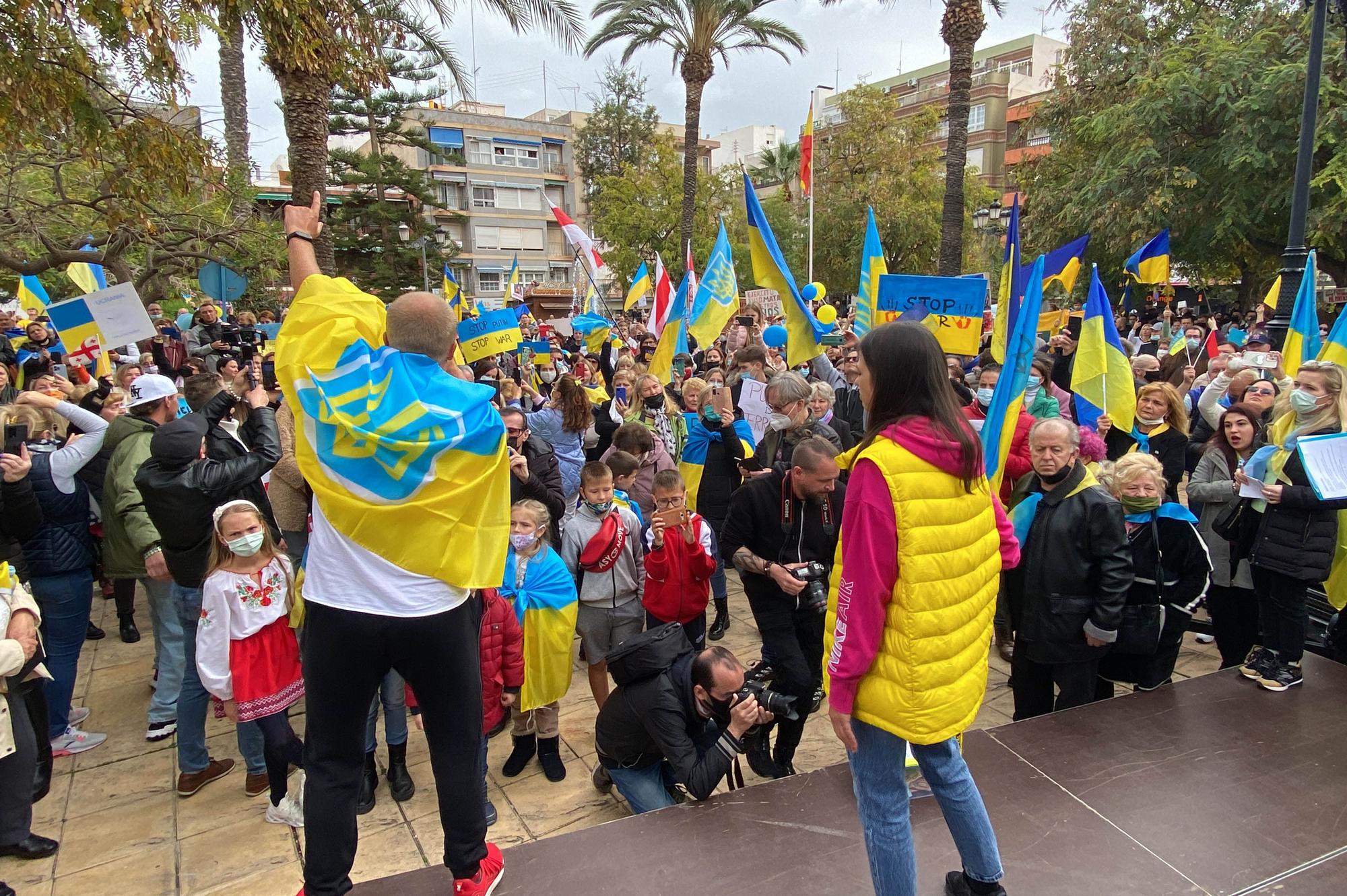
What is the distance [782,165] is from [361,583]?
174 feet

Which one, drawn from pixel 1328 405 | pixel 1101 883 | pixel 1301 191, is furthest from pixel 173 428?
pixel 1301 191

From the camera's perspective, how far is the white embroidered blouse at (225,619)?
3510mm

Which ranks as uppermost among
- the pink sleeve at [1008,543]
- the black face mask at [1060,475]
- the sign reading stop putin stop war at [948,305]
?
the sign reading stop putin stop war at [948,305]

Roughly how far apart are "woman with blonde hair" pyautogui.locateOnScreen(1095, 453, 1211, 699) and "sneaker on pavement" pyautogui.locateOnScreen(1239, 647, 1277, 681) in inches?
20.2

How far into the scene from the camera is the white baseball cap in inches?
171

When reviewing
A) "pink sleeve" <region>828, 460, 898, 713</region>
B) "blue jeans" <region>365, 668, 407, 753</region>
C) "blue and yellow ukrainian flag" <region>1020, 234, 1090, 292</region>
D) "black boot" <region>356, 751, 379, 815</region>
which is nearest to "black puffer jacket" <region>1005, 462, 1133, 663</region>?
"pink sleeve" <region>828, 460, 898, 713</region>

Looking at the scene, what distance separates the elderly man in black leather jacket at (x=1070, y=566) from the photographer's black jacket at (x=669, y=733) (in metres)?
1.57

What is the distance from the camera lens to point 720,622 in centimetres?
604

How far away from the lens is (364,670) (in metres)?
2.16

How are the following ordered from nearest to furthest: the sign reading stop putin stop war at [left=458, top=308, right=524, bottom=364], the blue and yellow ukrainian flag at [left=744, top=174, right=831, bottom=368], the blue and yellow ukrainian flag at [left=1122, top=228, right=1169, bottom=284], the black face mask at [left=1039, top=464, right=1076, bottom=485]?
the black face mask at [left=1039, top=464, right=1076, bottom=485]
the blue and yellow ukrainian flag at [left=744, top=174, right=831, bottom=368]
the sign reading stop putin stop war at [left=458, top=308, right=524, bottom=364]
the blue and yellow ukrainian flag at [left=1122, top=228, right=1169, bottom=284]

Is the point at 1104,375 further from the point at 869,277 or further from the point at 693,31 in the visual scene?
the point at 693,31

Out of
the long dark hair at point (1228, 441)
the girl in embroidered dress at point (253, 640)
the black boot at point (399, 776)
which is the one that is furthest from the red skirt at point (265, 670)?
the long dark hair at point (1228, 441)

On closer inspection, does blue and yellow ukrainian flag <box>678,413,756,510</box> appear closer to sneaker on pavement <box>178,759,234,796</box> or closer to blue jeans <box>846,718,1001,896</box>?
sneaker on pavement <box>178,759,234,796</box>

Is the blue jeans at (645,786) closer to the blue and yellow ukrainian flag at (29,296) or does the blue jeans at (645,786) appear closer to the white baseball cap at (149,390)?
the white baseball cap at (149,390)
